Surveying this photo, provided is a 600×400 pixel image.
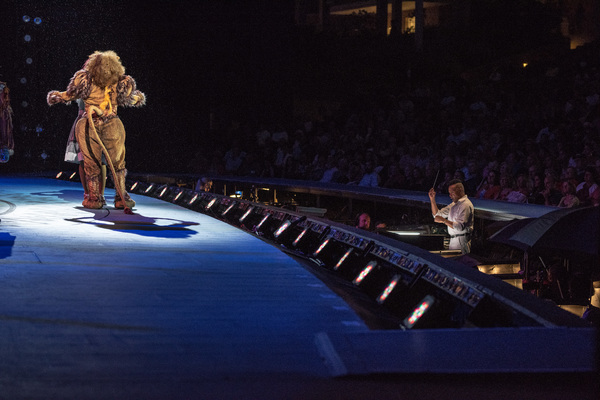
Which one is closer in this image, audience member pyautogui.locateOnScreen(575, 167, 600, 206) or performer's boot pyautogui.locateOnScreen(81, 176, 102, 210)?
performer's boot pyautogui.locateOnScreen(81, 176, 102, 210)

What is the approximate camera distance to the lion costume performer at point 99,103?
20.3ft

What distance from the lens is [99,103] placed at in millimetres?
6309

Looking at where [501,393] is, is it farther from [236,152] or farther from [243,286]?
[236,152]

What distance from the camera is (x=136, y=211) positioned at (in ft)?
22.3

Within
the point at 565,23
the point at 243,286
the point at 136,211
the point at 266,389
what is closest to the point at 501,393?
the point at 266,389

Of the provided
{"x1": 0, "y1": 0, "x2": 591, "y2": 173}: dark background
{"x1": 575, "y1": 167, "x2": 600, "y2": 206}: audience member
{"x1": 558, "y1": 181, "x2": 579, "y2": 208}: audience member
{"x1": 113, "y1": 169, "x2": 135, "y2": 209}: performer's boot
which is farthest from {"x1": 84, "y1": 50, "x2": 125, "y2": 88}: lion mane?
{"x1": 0, "y1": 0, "x2": 591, "y2": 173}: dark background

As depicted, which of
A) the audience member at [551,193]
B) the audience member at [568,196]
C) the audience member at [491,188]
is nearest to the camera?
the audience member at [568,196]

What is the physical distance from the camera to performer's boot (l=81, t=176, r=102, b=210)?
257 inches

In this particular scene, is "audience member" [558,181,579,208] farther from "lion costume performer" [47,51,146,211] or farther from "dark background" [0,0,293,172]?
"dark background" [0,0,293,172]

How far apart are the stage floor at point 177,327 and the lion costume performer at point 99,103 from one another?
1633mm

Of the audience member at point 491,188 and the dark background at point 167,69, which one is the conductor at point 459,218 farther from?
the dark background at point 167,69

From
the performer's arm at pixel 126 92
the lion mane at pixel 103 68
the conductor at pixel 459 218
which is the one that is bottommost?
the conductor at pixel 459 218

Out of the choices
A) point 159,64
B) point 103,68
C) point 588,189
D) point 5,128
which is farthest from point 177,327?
point 159,64

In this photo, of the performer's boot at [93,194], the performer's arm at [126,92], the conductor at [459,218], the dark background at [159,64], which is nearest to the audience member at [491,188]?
the conductor at [459,218]
